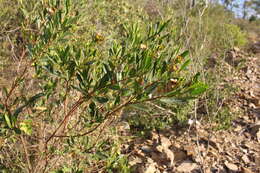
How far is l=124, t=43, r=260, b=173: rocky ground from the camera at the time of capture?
3.11 meters

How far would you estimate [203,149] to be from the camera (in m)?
3.42

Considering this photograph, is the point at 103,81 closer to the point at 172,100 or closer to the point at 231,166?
the point at 172,100

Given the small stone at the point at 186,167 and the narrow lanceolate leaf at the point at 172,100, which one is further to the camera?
the small stone at the point at 186,167

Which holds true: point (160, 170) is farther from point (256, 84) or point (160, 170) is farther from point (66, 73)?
point (256, 84)

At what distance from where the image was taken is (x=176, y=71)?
3.53 ft

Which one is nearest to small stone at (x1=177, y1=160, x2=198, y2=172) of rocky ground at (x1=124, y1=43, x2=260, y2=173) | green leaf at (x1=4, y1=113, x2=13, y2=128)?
rocky ground at (x1=124, y1=43, x2=260, y2=173)

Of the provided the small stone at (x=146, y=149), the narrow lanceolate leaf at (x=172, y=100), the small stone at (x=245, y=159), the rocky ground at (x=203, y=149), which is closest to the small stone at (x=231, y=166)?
the rocky ground at (x=203, y=149)

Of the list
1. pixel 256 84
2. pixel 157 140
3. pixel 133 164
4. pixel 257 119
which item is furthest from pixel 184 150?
pixel 256 84

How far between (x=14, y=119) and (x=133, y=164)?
2.21 m

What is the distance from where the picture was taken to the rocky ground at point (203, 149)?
311 centimetres

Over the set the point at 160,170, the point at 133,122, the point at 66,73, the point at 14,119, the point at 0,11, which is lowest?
the point at 160,170

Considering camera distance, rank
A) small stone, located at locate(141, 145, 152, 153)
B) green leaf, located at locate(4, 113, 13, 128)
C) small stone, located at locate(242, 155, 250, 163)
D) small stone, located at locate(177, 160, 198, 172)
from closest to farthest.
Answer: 1. green leaf, located at locate(4, 113, 13, 128)
2. small stone, located at locate(177, 160, 198, 172)
3. small stone, located at locate(242, 155, 250, 163)
4. small stone, located at locate(141, 145, 152, 153)

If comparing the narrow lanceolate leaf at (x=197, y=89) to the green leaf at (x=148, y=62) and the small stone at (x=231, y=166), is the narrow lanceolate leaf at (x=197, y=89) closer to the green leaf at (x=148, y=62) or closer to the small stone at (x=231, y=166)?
the green leaf at (x=148, y=62)

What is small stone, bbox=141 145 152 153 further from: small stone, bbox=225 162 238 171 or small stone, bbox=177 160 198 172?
small stone, bbox=225 162 238 171
